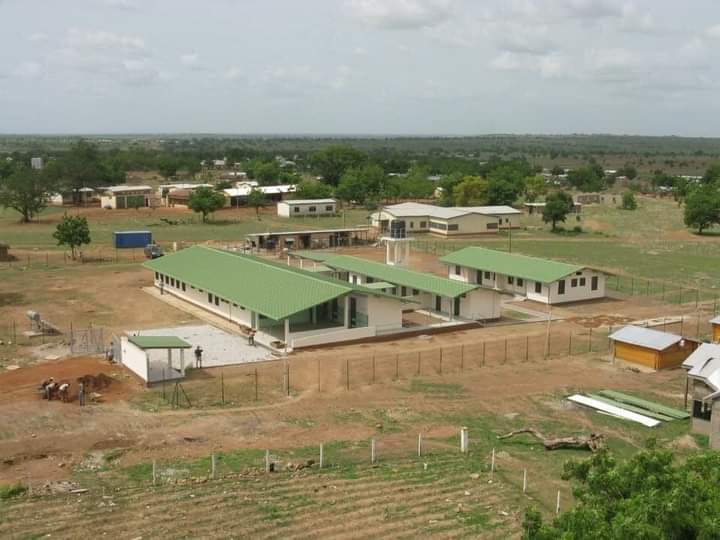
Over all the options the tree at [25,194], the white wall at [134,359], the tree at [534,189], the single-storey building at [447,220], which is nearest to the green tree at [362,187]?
the tree at [534,189]

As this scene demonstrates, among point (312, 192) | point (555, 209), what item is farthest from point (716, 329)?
point (312, 192)

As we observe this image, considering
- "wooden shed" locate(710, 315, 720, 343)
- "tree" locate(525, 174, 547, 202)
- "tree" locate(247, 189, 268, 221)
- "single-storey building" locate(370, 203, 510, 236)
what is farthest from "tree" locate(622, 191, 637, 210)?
"wooden shed" locate(710, 315, 720, 343)

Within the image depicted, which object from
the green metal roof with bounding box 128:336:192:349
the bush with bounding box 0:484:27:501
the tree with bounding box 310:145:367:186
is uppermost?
the tree with bounding box 310:145:367:186

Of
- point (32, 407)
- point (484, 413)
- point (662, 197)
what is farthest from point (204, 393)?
point (662, 197)

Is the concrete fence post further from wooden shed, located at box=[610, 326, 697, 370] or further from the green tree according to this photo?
the green tree

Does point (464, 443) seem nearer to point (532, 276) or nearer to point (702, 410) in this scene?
point (702, 410)

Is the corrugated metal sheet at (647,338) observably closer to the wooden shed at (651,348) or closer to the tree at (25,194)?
the wooden shed at (651,348)

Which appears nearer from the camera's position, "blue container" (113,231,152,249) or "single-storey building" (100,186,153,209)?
"blue container" (113,231,152,249)
